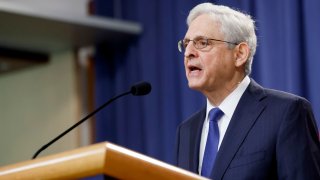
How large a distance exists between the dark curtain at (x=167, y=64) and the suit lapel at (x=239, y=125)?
168cm

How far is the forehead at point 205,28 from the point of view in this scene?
2.37 metres

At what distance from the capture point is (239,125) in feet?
6.86

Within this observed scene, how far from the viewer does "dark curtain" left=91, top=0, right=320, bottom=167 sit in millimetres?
3977

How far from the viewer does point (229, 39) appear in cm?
239

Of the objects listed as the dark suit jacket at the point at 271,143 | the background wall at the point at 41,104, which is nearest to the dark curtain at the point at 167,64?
the background wall at the point at 41,104

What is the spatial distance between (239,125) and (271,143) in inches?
5.8

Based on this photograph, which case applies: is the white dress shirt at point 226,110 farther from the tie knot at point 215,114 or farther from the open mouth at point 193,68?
the open mouth at point 193,68

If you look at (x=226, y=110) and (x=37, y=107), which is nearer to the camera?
(x=226, y=110)

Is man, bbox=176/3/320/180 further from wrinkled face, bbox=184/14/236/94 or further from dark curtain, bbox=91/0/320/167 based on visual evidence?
dark curtain, bbox=91/0/320/167

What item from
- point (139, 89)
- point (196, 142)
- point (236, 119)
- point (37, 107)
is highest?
point (139, 89)

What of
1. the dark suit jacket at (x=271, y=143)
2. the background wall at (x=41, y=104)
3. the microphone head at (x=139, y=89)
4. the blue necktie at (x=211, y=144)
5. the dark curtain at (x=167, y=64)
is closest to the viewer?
the dark suit jacket at (x=271, y=143)

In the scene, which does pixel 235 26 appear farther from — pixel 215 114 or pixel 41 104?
pixel 41 104

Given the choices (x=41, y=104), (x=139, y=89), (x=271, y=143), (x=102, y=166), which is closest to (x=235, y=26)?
(x=139, y=89)

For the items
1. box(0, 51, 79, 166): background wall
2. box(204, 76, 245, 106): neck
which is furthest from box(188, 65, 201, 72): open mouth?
box(0, 51, 79, 166): background wall
